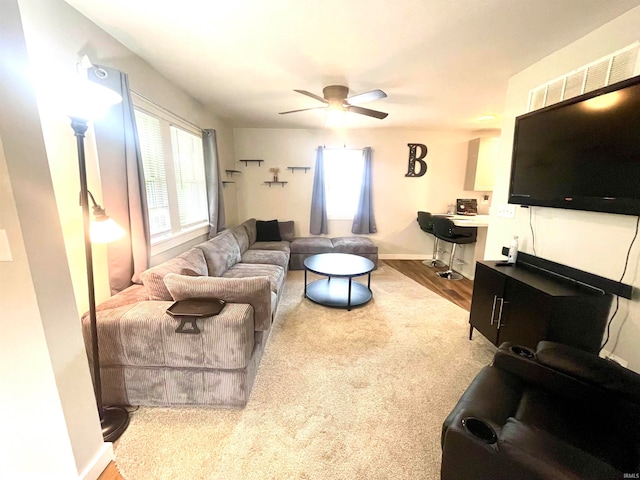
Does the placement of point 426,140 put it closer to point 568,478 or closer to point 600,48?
point 600,48

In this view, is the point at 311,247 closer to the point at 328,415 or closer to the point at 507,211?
the point at 507,211

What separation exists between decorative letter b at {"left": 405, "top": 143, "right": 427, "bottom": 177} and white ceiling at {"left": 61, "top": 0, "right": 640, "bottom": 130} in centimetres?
194

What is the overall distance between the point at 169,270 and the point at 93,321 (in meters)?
0.68

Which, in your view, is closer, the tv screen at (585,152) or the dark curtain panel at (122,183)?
the tv screen at (585,152)

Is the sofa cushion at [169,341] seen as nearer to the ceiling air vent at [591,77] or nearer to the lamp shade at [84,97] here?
the lamp shade at [84,97]

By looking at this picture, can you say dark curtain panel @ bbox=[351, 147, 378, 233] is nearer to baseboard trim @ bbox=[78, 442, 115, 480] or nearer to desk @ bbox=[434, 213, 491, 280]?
desk @ bbox=[434, 213, 491, 280]

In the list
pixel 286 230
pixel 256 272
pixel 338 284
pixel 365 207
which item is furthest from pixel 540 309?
pixel 286 230

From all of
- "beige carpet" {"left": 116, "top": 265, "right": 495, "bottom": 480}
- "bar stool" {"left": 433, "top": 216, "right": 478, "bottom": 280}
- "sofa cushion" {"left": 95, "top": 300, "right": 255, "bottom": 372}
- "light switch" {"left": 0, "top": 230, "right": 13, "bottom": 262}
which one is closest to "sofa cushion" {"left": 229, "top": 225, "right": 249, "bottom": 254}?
"beige carpet" {"left": 116, "top": 265, "right": 495, "bottom": 480}

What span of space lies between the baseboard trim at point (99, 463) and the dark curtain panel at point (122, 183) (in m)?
1.04

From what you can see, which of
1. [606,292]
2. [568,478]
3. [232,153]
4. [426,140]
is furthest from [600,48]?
[232,153]

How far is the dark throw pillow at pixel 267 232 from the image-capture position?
4.84 metres

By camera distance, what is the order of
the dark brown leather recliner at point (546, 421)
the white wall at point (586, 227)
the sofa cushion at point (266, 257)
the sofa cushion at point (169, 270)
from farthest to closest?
1. the sofa cushion at point (266, 257)
2. the sofa cushion at point (169, 270)
3. the white wall at point (586, 227)
4. the dark brown leather recliner at point (546, 421)

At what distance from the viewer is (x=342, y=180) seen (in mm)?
5223

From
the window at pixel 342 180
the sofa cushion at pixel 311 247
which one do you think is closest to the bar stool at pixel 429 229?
the window at pixel 342 180
